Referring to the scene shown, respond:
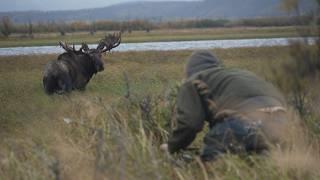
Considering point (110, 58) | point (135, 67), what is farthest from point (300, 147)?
point (110, 58)

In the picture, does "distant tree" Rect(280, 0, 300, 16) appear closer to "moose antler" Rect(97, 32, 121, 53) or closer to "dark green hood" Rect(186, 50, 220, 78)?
"dark green hood" Rect(186, 50, 220, 78)

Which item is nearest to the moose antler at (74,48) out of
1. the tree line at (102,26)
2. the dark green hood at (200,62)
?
the dark green hood at (200,62)

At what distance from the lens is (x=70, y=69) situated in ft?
67.3

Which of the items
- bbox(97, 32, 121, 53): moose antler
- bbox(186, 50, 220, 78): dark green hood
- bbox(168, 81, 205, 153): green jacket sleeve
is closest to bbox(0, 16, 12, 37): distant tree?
bbox(97, 32, 121, 53): moose antler

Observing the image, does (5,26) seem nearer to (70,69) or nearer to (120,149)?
(70,69)

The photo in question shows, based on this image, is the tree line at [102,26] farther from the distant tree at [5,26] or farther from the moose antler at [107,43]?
the moose antler at [107,43]

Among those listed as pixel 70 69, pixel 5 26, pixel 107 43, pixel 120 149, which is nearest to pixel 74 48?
pixel 70 69

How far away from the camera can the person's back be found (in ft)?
22.1

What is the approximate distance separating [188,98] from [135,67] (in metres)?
22.0

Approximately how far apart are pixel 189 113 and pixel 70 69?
13957 millimetres

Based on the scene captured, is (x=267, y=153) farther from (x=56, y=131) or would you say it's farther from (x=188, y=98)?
(x=56, y=131)

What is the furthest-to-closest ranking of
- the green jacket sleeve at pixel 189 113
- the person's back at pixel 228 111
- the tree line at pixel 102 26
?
the tree line at pixel 102 26 → the green jacket sleeve at pixel 189 113 → the person's back at pixel 228 111

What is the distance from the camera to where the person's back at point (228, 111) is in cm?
674

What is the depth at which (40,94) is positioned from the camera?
19.4m
